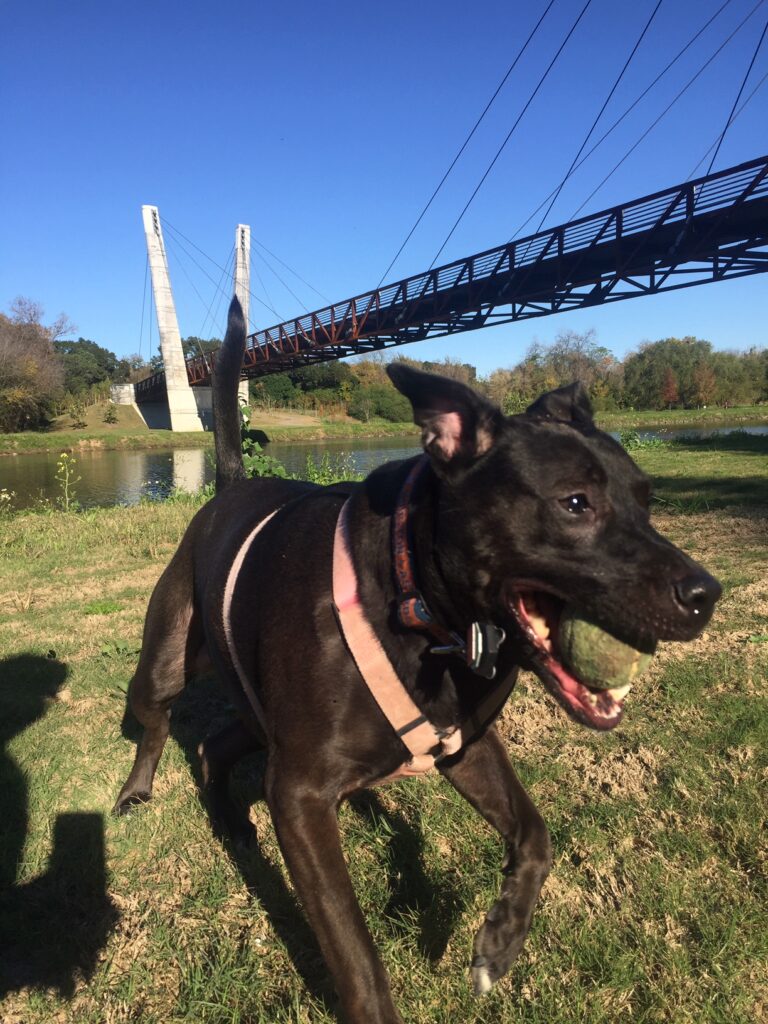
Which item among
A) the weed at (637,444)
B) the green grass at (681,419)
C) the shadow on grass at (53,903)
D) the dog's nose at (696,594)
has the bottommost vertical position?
the green grass at (681,419)

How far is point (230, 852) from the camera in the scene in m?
2.82

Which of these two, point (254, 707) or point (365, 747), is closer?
point (365, 747)

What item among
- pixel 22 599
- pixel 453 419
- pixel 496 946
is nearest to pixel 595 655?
pixel 453 419

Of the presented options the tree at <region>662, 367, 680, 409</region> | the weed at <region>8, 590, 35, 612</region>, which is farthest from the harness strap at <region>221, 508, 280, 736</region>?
the tree at <region>662, 367, 680, 409</region>

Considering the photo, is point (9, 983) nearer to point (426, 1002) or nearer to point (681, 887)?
point (426, 1002)

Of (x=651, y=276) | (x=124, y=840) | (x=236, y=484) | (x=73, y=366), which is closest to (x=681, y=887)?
(x=124, y=840)

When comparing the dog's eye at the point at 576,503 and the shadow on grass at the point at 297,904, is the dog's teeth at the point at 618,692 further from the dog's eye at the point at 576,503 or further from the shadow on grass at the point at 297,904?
the shadow on grass at the point at 297,904

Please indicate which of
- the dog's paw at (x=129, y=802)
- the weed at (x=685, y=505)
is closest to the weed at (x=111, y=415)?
the weed at (x=685, y=505)

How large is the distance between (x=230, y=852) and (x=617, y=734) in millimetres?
1904

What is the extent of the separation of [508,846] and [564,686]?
69 cm

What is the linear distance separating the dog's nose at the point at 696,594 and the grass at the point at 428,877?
43.1 inches

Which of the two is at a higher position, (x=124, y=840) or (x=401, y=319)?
(x=401, y=319)

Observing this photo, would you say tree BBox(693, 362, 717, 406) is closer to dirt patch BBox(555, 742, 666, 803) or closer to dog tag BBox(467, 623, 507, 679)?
dirt patch BBox(555, 742, 666, 803)

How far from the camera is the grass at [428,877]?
2.04 meters
